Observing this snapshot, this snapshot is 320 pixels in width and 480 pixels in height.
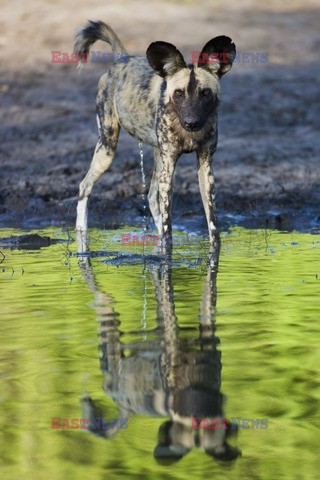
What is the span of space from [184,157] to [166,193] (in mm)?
4694

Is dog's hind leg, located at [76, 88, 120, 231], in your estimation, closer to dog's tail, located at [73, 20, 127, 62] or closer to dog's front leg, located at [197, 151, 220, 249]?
dog's tail, located at [73, 20, 127, 62]

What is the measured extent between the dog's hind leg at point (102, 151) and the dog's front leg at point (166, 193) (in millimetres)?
1257

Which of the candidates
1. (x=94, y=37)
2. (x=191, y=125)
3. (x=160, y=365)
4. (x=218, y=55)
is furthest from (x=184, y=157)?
(x=160, y=365)

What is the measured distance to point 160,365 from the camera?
4008 millimetres

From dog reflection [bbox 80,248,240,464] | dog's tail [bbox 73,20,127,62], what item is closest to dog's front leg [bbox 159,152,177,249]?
dog's tail [bbox 73,20,127,62]

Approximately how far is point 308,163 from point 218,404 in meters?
9.27

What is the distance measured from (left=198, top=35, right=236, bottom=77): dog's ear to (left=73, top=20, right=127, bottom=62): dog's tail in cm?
178

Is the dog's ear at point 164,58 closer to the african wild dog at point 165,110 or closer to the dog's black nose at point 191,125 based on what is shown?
the african wild dog at point 165,110

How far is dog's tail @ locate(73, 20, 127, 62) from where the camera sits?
9625 millimetres

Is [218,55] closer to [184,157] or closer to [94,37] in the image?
[94,37]

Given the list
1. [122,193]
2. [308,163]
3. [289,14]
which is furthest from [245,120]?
[289,14]

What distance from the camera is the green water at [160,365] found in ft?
9.78
